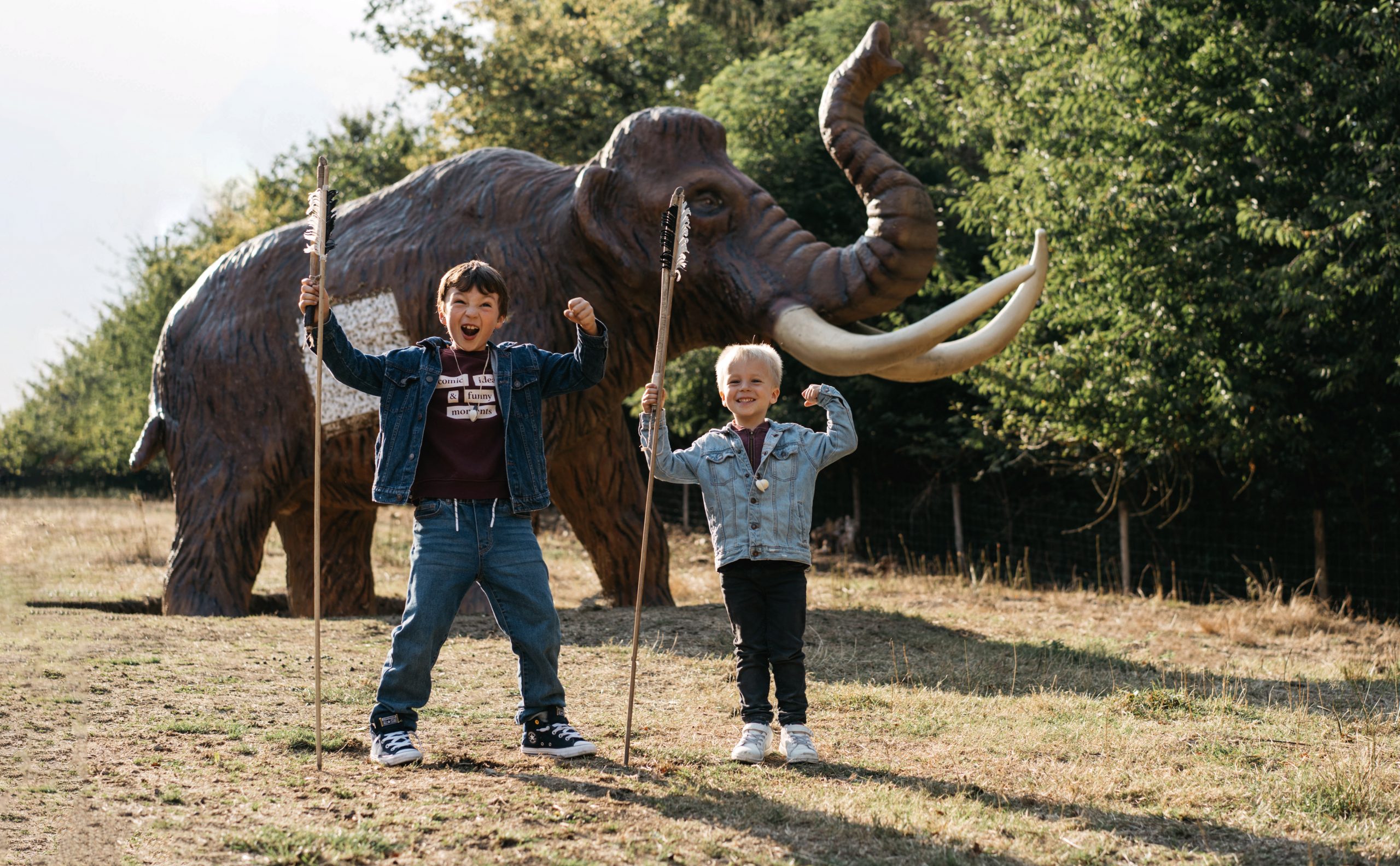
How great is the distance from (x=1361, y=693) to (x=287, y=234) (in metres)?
6.18

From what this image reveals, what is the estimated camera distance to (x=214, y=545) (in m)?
6.99

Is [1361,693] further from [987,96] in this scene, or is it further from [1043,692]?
[987,96]

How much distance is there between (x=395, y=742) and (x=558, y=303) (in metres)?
3.35

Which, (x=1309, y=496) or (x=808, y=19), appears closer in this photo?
(x=1309, y=496)

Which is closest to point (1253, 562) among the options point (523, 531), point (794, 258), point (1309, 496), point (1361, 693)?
point (1309, 496)

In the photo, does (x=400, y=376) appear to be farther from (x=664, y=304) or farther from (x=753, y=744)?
(x=753, y=744)

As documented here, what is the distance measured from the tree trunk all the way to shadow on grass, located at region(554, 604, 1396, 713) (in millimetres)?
4790

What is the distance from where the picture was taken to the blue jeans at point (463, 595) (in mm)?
3771

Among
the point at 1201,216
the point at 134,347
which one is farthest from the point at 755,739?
the point at 134,347

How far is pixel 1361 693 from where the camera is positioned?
5.64m

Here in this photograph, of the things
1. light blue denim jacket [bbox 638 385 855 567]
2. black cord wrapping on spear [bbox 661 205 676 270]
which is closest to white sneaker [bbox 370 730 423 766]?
light blue denim jacket [bbox 638 385 855 567]

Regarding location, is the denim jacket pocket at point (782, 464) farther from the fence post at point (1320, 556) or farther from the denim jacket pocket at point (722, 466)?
the fence post at point (1320, 556)

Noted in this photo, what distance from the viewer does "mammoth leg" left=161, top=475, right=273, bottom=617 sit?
22.9 ft

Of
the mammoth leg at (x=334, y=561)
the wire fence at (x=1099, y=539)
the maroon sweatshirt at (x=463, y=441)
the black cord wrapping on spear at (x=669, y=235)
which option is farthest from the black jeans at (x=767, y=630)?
the wire fence at (x=1099, y=539)
